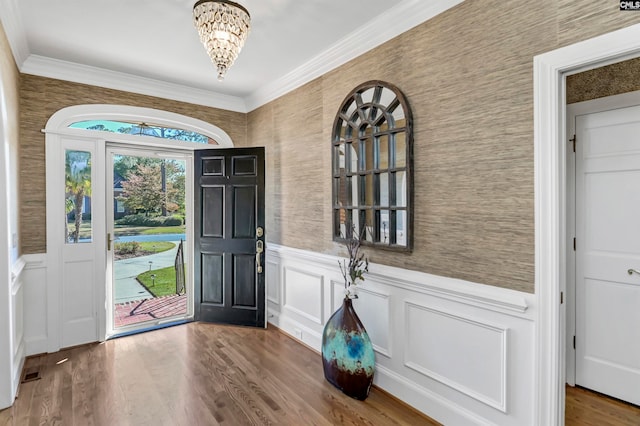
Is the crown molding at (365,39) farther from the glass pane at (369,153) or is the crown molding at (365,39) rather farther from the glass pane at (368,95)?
the glass pane at (369,153)

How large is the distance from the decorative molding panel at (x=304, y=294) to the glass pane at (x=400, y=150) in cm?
141

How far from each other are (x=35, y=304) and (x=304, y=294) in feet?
8.52

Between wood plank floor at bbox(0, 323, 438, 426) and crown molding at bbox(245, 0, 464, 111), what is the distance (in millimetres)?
2735

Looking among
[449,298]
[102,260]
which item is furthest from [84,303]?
[449,298]

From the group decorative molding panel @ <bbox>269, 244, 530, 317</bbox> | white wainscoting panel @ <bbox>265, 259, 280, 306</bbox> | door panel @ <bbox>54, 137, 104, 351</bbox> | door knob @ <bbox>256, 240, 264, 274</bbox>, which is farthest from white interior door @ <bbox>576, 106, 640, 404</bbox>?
door panel @ <bbox>54, 137, 104, 351</bbox>

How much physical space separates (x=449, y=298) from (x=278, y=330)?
7.48ft

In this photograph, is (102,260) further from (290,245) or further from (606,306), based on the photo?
(606,306)

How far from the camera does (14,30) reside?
253 cm

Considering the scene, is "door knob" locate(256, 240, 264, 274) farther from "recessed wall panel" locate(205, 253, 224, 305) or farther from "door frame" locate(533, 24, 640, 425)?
"door frame" locate(533, 24, 640, 425)

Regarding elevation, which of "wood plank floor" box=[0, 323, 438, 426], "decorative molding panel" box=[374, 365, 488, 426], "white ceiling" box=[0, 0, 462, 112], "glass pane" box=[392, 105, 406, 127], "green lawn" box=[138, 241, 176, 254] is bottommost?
"wood plank floor" box=[0, 323, 438, 426]

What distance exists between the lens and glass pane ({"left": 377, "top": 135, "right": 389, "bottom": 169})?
252 centimetres

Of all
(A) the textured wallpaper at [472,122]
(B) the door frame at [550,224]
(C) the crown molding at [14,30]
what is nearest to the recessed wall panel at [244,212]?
(A) the textured wallpaper at [472,122]

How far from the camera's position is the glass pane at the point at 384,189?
2.51m

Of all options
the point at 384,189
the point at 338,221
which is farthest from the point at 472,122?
the point at 338,221
